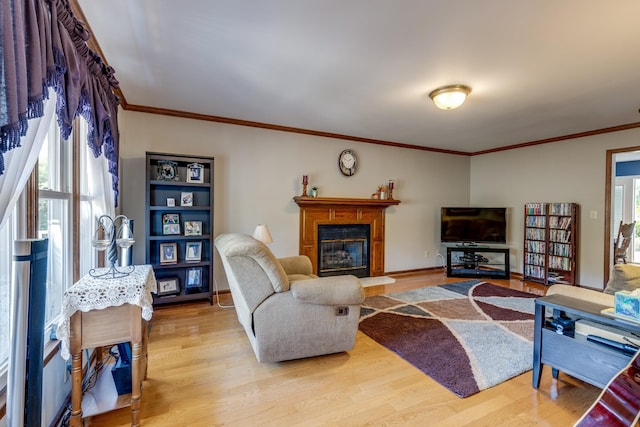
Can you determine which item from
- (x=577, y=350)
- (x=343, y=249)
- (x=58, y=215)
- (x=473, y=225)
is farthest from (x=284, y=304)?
(x=473, y=225)

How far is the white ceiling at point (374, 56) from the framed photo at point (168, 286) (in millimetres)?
2091

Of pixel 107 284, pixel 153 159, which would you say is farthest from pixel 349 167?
pixel 107 284

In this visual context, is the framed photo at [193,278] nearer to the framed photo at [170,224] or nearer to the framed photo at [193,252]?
the framed photo at [193,252]

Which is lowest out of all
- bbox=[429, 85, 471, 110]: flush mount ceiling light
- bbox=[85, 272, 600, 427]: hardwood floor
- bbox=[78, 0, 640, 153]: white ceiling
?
bbox=[85, 272, 600, 427]: hardwood floor

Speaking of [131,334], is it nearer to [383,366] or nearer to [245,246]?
[245,246]

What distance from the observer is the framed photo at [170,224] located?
360cm

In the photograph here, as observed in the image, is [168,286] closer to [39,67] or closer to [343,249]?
[343,249]

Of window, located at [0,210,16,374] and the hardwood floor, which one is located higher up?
window, located at [0,210,16,374]

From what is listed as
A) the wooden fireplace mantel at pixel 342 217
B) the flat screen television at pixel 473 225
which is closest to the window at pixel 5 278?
the wooden fireplace mantel at pixel 342 217

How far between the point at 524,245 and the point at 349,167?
130 inches

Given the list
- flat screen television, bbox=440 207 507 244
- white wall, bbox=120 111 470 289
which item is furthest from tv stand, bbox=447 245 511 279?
white wall, bbox=120 111 470 289

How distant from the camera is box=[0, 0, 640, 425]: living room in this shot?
144 inches

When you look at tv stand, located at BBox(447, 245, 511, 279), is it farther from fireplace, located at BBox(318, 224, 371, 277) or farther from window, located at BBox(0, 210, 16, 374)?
window, located at BBox(0, 210, 16, 374)

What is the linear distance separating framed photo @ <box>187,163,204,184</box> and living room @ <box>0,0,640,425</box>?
0.25 metres
